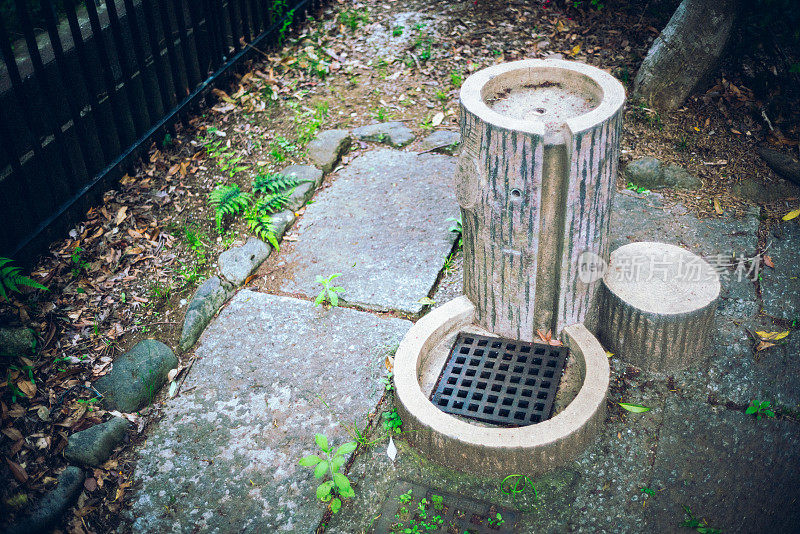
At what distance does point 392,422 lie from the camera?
3.27 meters

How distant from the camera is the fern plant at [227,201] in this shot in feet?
15.1

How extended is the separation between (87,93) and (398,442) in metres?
3.54

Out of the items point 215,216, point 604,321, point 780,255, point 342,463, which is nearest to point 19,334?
point 215,216

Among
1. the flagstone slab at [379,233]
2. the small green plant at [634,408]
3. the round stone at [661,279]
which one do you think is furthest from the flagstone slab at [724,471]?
the flagstone slab at [379,233]

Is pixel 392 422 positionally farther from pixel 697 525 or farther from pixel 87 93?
pixel 87 93

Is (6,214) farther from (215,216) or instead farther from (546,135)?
(546,135)

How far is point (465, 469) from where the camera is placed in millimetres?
2994

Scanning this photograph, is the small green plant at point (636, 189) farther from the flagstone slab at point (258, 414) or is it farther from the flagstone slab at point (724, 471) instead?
the flagstone slab at point (258, 414)

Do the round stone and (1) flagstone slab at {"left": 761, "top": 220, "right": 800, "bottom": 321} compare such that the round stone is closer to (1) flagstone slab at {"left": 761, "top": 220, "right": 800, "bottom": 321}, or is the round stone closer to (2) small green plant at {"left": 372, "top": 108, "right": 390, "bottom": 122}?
(1) flagstone slab at {"left": 761, "top": 220, "right": 800, "bottom": 321}

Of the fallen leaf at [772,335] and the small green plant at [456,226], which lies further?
the small green plant at [456,226]

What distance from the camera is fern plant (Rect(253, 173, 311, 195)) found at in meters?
4.90

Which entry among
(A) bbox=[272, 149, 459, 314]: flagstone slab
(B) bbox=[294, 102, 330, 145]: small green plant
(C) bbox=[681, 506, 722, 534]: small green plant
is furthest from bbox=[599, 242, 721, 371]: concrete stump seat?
(B) bbox=[294, 102, 330, 145]: small green plant

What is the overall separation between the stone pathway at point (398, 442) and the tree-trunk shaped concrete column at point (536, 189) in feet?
2.07

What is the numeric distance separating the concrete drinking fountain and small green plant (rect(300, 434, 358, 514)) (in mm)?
381
